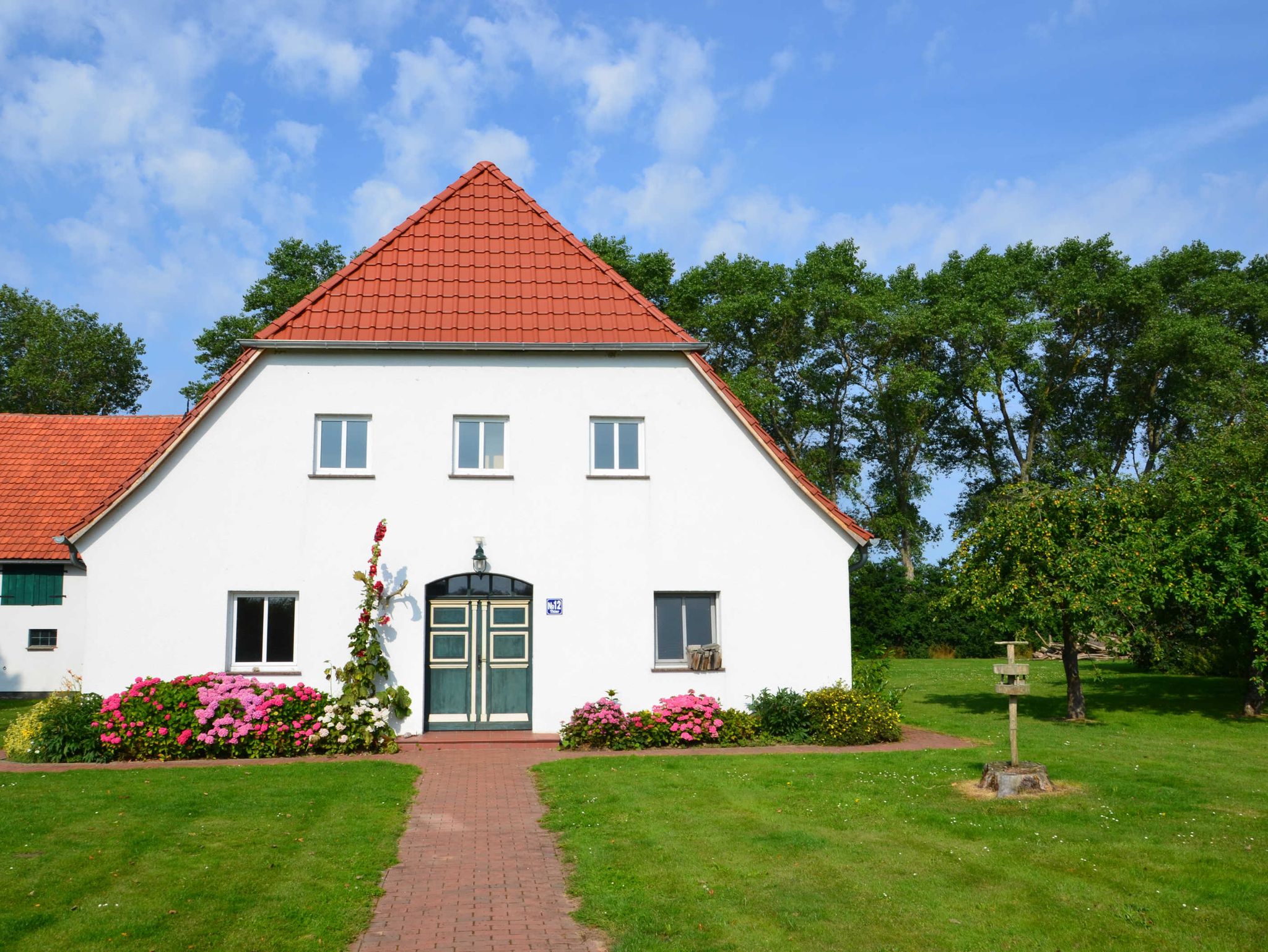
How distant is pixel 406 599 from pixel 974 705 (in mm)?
12294

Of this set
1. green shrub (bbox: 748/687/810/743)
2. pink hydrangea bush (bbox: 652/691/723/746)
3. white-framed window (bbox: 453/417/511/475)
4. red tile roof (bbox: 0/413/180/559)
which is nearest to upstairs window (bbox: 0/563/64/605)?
red tile roof (bbox: 0/413/180/559)

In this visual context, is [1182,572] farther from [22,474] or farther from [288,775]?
[22,474]

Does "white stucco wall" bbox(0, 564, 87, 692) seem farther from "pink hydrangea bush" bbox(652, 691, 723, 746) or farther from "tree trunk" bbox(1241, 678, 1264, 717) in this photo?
"tree trunk" bbox(1241, 678, 1264, 717)

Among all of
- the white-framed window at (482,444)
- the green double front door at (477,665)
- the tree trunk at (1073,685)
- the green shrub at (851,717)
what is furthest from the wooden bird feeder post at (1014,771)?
the white-framed window at (482,444)

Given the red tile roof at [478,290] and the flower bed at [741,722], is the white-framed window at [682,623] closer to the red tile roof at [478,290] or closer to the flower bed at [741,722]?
the flower bed at [741,722]

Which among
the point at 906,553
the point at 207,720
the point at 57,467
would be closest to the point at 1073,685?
the point at 207,720

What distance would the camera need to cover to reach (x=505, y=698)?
16750 millimetres

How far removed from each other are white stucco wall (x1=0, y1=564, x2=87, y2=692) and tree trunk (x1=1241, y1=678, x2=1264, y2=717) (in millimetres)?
24265

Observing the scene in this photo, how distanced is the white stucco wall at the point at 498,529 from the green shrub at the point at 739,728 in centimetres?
50

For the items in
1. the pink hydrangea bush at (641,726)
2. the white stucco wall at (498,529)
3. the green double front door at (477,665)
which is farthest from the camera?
the green double front door at (477,665)

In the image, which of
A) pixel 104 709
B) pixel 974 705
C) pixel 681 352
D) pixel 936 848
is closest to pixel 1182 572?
pixel 974 705

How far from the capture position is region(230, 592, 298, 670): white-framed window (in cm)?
1614

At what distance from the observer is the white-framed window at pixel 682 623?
661 inches

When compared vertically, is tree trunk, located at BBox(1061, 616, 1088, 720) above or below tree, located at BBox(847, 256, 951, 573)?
below
